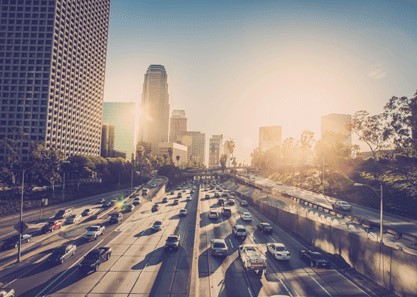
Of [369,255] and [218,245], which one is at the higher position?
[369,255]

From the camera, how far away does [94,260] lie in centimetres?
2523

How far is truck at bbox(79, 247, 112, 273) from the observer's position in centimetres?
2447

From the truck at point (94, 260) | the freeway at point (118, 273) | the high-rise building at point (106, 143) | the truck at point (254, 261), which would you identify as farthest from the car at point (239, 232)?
the high-rise building at point (106, 143)

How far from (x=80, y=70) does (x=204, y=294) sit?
14695 cm

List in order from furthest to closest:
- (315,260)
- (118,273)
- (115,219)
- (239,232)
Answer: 1. (115,219)
2. (239,232)
3. (315,260)
4. (118,273)

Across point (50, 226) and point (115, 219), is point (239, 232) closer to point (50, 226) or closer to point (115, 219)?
point (115, 219)

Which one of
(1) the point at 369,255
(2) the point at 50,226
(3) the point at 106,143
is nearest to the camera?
(1) the point at 369,255

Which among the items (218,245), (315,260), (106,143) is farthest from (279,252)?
(106,143)

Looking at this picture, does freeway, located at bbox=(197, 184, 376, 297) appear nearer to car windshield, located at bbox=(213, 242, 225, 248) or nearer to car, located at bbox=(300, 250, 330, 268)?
car, located at bbox=(300, 250, 330, 268)

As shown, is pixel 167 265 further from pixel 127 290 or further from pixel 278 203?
pixel 278 203

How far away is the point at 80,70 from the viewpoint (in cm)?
14050

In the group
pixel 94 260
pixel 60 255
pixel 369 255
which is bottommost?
pixel 60 255

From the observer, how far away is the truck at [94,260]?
24469 millimetres

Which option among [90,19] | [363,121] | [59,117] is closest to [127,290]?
[363,121]
